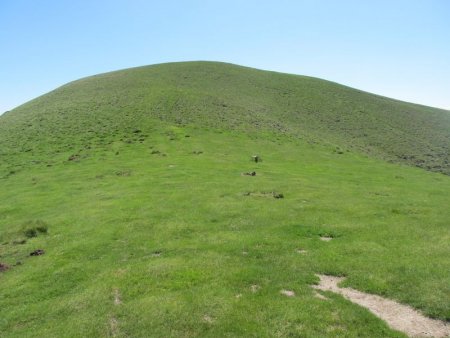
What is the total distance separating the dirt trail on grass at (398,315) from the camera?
12367mm

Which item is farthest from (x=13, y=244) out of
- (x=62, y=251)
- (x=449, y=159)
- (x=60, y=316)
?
(x=449, y=159)

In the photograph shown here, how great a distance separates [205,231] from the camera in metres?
22.6

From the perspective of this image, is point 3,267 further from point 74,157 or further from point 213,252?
point 74,157

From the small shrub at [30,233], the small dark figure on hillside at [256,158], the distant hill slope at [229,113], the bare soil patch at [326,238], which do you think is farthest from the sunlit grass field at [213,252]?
the distant hill slope at [229,113]

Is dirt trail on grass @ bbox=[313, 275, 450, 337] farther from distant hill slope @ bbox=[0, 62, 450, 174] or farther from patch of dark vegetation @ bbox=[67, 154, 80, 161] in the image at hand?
distant hill slope @ bbox=[0, 62, 450, 174]

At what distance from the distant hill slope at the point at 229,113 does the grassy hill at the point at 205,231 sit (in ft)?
4.02

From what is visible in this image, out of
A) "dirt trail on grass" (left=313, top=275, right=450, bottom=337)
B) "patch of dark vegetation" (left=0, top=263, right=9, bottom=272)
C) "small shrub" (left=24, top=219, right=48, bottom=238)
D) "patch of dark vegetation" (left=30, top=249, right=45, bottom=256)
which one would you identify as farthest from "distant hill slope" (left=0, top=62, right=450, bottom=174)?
"dirt trail on grass" (left=313, top=275, right=450, bottom=337)

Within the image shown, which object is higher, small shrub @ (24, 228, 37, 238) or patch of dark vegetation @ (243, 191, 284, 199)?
patch of dark vegetation @ (243, 191, 284, 199)

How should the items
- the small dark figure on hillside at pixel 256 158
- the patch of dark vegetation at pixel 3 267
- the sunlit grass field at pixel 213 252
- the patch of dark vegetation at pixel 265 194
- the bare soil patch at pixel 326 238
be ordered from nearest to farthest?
the sunlit grass field at pixel 213 252 < the patch of dark vegetation at pixel 3 267 < the bare soil patch at pixel 326 238 < the patch of dark vegetation at pixel 265 194 < the small dark figure on hillside at pixel 256 158

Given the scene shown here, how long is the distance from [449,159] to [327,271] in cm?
5925

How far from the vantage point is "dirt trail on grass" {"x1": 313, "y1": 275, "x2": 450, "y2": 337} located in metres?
12.4

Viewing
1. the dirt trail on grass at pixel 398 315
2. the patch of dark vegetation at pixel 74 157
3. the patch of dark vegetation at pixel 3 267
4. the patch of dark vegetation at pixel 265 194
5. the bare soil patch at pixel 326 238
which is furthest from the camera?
the patch of dark vegetation at pixel 74 157

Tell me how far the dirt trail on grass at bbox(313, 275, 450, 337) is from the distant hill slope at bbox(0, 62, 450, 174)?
50293 mm

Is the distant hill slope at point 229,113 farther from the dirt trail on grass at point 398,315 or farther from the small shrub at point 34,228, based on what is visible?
the dirt trail on grass at point 398,315
